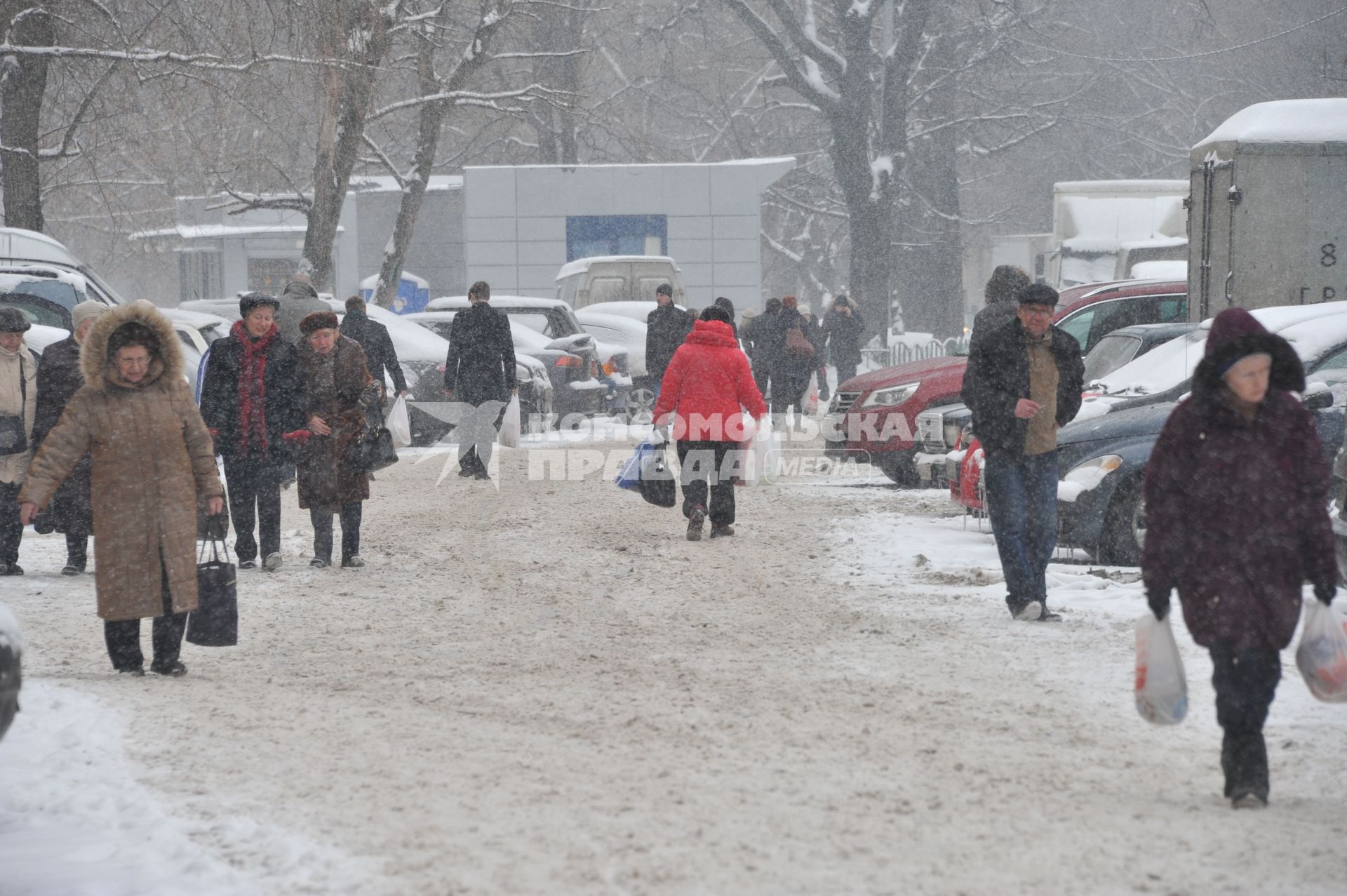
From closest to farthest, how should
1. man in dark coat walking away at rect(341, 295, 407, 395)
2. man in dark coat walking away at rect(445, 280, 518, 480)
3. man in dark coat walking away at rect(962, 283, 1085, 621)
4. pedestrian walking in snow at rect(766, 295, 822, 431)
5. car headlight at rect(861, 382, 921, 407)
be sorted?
man in dark coat walking away at rect(962, 283, 1085, 621)
man in dark coat walking away at rect(341, 295, 407, 395)
car headlight at rect(861, 382, 921, 407)
man in dark coat walking away at rect(445, 280, 518, 480)
pedestrian walking in snow at rect(766, 295, 822, 431)

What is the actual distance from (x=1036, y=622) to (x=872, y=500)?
5759 millimetres

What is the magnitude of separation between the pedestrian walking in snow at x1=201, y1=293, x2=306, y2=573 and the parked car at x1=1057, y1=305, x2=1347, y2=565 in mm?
4491

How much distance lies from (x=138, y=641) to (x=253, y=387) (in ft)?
9.53

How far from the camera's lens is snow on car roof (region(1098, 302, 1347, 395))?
10492 millimetres

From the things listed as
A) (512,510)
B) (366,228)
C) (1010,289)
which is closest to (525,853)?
(1010,289)

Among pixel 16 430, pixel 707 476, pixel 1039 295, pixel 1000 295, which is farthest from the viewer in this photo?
pixel 707 476

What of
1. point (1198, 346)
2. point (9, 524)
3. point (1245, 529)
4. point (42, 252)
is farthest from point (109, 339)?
point (42, 252)

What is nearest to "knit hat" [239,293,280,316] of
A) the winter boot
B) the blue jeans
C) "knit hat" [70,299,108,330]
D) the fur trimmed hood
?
"knit hat" [70,299,108,330]

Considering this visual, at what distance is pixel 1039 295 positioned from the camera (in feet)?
27.3

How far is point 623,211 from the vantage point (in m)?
41.2

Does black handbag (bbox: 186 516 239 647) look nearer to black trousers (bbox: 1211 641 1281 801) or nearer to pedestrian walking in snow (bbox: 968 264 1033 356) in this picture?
black trousers (bbox: 1211 641 1281 801)

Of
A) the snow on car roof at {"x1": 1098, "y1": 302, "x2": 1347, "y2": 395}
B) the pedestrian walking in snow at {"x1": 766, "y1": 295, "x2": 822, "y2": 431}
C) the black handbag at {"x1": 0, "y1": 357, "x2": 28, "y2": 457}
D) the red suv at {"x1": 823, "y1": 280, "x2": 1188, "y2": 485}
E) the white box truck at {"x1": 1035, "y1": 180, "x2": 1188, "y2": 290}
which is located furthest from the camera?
the white box truck at {"x1": 1035, "y1": 180, "x2": 1188, "y2": 290}

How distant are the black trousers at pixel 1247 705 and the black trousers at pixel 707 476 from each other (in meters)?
6.84

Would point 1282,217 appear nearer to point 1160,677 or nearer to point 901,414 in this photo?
point 901,414
